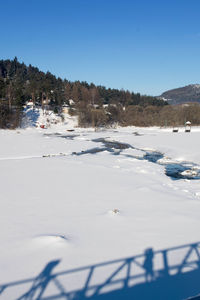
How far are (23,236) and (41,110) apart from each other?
5128 centimetres

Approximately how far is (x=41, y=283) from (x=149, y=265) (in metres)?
1.53

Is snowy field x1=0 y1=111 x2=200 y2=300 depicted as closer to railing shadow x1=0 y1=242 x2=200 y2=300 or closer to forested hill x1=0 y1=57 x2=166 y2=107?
railing shadow x1=0 y1=242 x2=200 y2=300

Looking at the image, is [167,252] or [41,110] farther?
[41,110]

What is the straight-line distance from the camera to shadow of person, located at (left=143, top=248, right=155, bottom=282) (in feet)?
10.6

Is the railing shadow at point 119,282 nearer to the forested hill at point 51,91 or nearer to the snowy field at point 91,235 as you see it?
the snowy field at point 91,235

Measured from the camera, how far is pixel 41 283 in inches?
119

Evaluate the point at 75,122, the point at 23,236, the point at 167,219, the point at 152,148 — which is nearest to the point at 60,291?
the point at 23,236

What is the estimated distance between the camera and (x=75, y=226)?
4688 mm

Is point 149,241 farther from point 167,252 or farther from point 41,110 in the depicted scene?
point 41,110

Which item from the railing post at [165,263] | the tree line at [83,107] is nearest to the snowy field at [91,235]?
the railing post at [165,263]

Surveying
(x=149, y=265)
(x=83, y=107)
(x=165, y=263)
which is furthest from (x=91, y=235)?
(x=83, y=107)

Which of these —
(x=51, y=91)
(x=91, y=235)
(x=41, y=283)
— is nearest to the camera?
(x=41, y=283)

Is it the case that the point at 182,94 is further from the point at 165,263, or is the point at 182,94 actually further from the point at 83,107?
the point at 165,263

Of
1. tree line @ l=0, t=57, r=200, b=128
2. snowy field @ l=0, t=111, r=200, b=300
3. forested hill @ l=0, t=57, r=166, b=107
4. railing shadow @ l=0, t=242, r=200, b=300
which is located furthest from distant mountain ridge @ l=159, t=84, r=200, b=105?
railing shadow @ l=0, t=242, r=200, b=300
